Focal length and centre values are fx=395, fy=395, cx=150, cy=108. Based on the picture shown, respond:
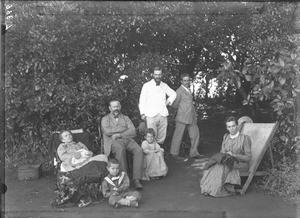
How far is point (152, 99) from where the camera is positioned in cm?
692

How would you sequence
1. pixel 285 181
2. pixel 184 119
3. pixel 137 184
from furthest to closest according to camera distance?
pixel 184 119, pixel 137 184, pixel 285 181

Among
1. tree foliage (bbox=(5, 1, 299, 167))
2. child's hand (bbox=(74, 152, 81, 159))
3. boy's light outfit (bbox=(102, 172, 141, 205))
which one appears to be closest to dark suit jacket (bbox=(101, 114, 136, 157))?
child's hand (bbox=(74, 152, 81, 159))

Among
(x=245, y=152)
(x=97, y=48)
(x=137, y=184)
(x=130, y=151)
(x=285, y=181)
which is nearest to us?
(x=285, y=181)

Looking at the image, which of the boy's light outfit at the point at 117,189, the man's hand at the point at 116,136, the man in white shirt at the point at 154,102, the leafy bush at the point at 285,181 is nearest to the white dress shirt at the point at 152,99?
the man in white shirt at the point at 154,102

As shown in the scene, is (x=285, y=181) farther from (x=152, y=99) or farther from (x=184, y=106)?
(x=152, y=99)

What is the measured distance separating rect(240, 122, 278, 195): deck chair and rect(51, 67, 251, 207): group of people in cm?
14

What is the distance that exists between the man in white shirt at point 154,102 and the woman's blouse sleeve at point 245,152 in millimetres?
1857

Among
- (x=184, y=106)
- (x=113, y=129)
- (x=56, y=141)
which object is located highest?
(x=184, y=106)

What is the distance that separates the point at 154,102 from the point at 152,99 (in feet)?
0.26

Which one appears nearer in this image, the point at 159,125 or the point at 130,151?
the point at 130,151

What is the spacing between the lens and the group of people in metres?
5.32

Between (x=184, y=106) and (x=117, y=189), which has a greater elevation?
(x=184, y=106)

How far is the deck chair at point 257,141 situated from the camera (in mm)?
5441

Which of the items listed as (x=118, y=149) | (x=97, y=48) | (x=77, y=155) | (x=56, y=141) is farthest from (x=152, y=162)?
(x=97, y=48)
